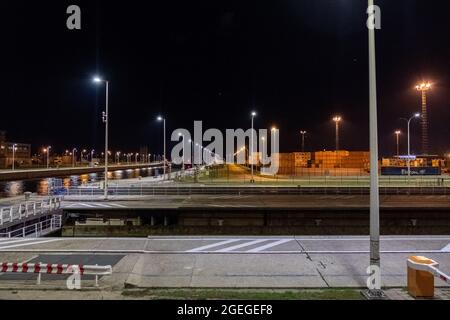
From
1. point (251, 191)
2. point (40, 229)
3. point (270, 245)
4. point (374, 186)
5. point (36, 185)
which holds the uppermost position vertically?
point (374, 186)

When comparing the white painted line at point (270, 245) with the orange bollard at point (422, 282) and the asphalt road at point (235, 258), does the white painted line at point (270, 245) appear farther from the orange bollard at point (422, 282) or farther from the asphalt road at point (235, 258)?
the orange bollard at point (422, 282)

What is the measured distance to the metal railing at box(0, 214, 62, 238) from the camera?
858 inches

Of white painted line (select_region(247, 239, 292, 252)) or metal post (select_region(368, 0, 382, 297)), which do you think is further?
white painted line (select_region(247, 239, 292, 252))

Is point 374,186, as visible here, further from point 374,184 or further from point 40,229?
point 40,229

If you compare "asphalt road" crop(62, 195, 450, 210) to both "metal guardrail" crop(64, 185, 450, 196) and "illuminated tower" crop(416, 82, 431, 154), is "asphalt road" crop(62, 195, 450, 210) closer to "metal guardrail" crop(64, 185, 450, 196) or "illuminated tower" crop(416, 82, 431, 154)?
"metal guardrail" crop(64, 185, 450, 196)

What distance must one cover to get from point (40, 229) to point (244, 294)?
17.3 m

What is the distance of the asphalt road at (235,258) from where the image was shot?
11422 millimetres

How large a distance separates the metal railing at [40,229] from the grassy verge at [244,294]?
45.3ft

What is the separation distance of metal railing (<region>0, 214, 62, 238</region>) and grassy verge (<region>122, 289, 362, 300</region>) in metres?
13.8

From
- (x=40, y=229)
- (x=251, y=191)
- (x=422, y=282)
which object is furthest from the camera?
(x=251, y=191)

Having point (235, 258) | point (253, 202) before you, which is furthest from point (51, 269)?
point (253, 202)

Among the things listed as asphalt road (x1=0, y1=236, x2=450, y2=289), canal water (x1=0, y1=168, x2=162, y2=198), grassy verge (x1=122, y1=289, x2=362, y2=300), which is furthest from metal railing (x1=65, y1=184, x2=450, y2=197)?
grassy verge (x1=122, y1=289, x2=362, y2=300)

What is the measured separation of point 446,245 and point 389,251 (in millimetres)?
2926

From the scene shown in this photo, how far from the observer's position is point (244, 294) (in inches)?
398
